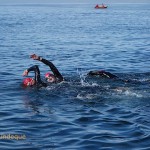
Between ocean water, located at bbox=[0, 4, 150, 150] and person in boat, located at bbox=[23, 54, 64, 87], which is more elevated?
person in boat, located at bbox=[23, 54, 64, 87]

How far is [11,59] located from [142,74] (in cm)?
1124

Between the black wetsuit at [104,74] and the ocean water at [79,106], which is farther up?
the black wetsuit at [104,74]

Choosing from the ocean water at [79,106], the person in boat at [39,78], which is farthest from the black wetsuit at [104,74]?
the person in boat at [39,78]

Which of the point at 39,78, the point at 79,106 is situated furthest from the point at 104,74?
the point at 79,106

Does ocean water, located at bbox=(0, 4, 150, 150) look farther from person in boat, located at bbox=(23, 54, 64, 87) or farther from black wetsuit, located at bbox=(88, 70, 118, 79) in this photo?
person in boat, located at bbox=(23, 54, 64, 87)

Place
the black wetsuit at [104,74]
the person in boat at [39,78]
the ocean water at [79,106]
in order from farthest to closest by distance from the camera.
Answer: the black wetsuit at [104,74], the person in boat at [39,78], the ocean water at [79,106]

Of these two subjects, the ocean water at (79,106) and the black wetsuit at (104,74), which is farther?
the black wetsuit at (104,74)

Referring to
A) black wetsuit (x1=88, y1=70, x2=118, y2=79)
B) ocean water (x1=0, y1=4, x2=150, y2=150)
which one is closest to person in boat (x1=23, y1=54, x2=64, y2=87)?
ocean water (x1=0, y1=4, x2=150, y2=150)

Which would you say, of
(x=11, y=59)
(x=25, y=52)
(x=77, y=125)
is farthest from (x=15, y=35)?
(x=77, y=125)

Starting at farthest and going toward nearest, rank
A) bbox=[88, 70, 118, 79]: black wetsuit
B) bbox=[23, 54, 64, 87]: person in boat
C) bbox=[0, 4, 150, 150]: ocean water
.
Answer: bbox=[88, 70, 118, 79]: black wetsuit → bbox=[23, 54, 64, 87]: person in boat → bbox=[0, 4, 150, 150]: ocean water

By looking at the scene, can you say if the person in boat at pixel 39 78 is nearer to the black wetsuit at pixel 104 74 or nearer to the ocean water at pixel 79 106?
the ocean water at pixel 79 106

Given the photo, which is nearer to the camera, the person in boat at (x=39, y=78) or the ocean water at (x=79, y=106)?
the ocean water at (x=79, y=106)

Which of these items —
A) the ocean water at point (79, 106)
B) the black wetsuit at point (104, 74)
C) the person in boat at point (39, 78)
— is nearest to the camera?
the ocean water at point (79, 106)

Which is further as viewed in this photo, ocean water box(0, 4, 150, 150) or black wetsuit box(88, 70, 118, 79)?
black wetsuit box(88, 70, 118, 79)
